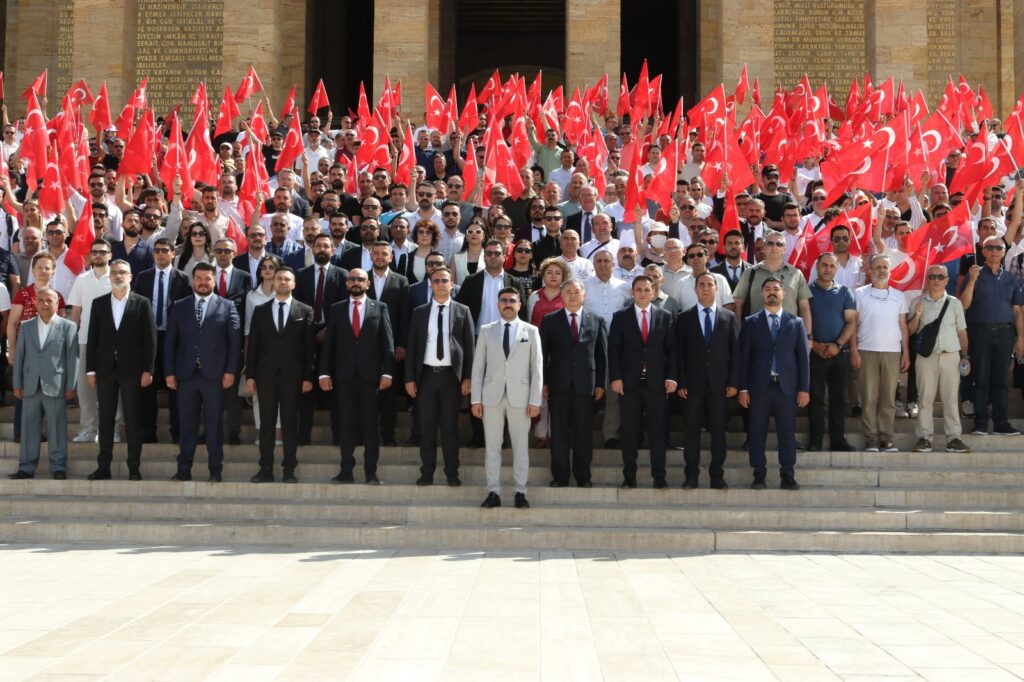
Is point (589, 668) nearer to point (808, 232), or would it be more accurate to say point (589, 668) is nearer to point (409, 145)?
point (808, 232)

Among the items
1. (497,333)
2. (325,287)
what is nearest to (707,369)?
(497,333)

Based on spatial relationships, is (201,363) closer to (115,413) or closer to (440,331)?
(115,413)

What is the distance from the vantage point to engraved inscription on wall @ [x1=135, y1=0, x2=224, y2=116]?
2467cm

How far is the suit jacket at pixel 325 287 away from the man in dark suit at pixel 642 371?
2.68 metres

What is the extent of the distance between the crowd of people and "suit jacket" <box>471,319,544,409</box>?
0.02m

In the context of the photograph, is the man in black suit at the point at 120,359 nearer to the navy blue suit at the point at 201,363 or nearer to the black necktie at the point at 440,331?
the navy blue suit at the point at 201,363

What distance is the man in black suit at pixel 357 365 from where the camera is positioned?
9.38 metres

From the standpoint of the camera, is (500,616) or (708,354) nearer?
(500,616)

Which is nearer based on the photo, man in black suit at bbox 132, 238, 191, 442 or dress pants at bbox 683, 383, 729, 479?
dress pants at bbox 683, 383, 729, 479

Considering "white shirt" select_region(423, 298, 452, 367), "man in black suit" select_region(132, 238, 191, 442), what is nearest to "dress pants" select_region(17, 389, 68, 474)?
"man in black suit" select_region(132, 238, 191, 442)

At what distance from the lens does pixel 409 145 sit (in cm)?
1438

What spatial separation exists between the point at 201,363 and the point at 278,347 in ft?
2.21

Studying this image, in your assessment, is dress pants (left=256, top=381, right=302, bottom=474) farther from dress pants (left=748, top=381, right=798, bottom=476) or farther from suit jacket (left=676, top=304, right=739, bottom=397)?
dress pants (left=748, top=381, right=798, bottom=476)

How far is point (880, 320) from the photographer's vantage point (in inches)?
404
